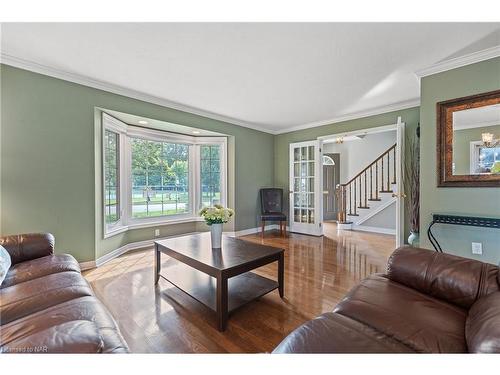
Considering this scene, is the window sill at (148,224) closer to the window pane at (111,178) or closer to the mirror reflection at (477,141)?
the window pane at (111,178)

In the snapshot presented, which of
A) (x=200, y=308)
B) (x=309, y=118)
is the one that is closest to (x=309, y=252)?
(x=200, y=308)

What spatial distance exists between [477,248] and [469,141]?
1.12 m

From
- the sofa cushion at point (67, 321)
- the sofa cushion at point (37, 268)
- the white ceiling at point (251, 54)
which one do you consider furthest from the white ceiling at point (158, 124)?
the sofa cushion at point (67, 321)

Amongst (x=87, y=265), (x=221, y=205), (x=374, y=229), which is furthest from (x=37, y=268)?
(x=374, y=229)

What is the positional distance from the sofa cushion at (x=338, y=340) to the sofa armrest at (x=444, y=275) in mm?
619

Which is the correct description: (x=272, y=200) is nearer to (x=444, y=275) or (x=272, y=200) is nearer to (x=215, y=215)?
(x=215, y=215)

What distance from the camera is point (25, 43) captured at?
6.92 feet

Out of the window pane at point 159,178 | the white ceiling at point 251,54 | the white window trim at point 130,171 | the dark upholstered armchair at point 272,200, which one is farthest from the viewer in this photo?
the dark upholstered armchair at point 272,200

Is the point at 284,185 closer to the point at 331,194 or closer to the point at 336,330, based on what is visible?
the point at 331,194

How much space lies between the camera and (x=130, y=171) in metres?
3.90

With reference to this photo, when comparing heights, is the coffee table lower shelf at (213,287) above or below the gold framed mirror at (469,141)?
below

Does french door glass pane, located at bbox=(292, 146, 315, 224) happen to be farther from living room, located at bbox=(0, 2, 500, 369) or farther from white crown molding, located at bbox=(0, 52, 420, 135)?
living room, located at bbox=(0, 2, 500, 369)

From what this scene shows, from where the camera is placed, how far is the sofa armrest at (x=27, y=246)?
1.84m

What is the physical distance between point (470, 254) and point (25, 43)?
4861 mm
